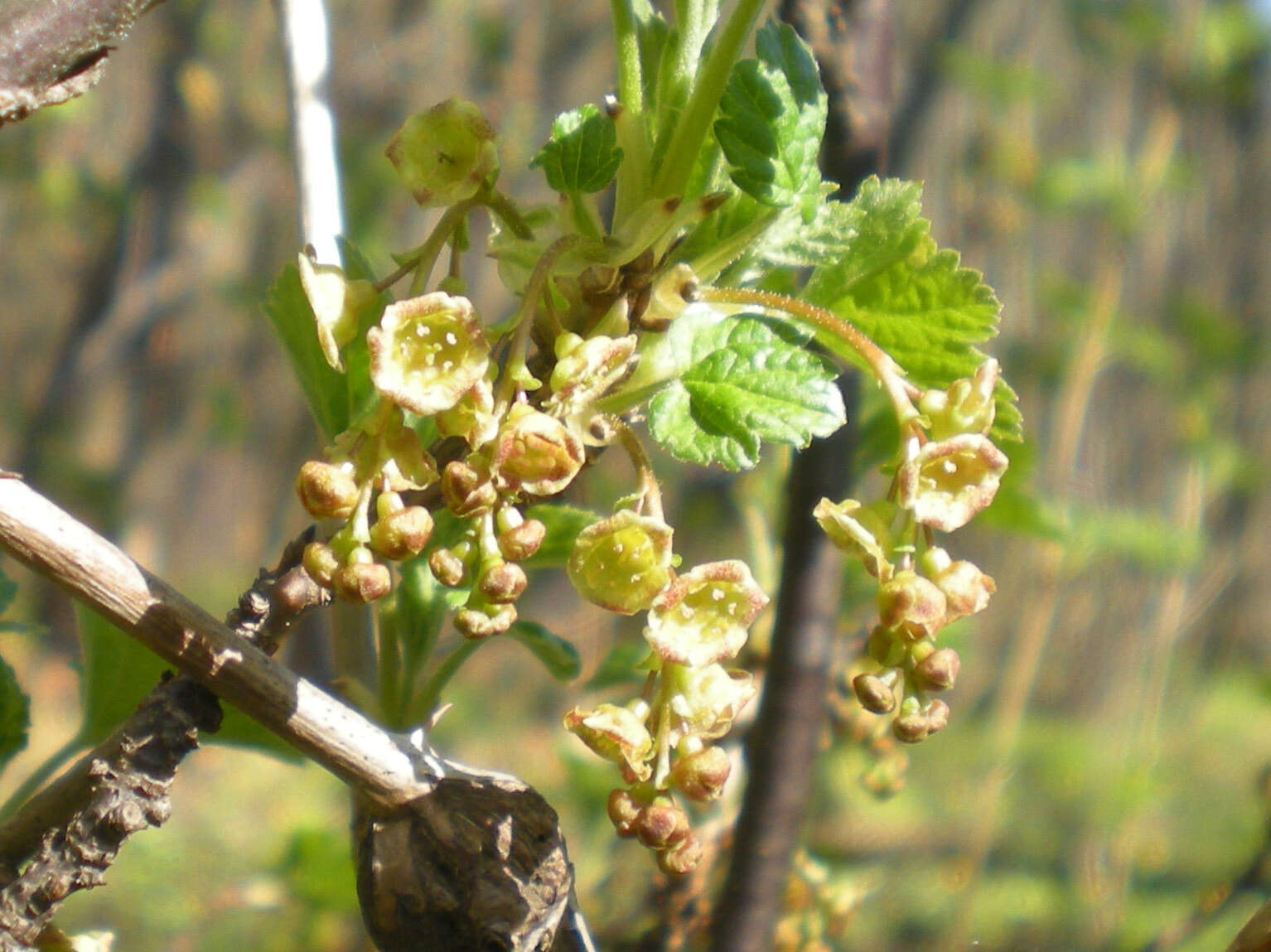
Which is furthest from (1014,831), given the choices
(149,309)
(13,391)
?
(13,391)

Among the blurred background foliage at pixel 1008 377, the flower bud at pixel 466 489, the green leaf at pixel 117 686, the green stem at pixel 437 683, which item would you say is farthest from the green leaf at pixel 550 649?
the blurred background foliage at pixel 1008 377

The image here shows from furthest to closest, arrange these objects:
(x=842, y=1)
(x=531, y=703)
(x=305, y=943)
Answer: (x=531, y=703), (x=305, y=943), (x=842, y=1)

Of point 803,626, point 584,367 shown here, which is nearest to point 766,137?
point 584,367

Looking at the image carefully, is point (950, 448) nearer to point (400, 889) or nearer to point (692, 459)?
point (692, 459)

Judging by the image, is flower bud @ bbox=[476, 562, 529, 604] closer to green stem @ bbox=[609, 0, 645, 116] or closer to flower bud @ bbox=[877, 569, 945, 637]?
flower bud @ bbox=[877, 569, 945, 637]

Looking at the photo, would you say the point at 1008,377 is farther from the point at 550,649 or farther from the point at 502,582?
the point at 502,582

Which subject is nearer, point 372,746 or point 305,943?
point 372,746

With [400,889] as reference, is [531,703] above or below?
below
